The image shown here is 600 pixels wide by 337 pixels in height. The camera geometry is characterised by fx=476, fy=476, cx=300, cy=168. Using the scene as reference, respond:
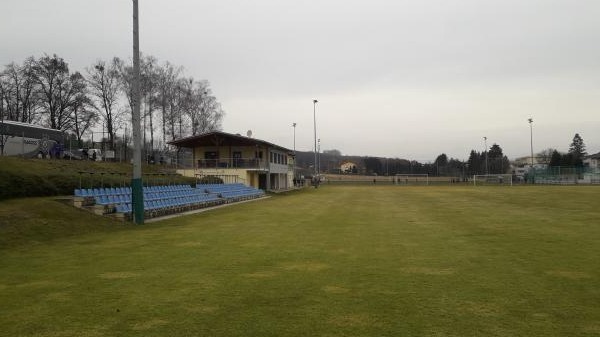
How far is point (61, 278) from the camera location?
7.84 metres

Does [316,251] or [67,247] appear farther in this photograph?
[67,247]

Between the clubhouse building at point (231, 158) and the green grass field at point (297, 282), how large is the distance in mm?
30347

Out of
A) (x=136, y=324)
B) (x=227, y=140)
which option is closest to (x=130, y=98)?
(x=227, y=140)

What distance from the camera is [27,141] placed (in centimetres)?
2989

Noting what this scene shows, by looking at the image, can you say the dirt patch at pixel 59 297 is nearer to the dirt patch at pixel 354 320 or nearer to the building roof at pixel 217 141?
the dirt patch at pixel 354 320

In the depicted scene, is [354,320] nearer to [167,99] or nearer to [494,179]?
[167,99]

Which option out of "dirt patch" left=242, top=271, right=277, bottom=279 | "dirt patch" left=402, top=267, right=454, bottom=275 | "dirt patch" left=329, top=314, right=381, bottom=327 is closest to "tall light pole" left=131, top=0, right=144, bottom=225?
"dirt patch" left=242, top=271, right=277, bottom=279

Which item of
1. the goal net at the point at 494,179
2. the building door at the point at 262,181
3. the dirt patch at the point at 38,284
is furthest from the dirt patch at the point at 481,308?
the goal net at the point at 494,179

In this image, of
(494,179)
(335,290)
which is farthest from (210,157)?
(494,179)

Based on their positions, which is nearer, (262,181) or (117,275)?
(117,275)

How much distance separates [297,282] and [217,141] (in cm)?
3942

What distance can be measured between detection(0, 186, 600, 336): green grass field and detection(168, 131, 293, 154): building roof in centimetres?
2995

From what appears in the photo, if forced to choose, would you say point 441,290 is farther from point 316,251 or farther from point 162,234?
point 162,234

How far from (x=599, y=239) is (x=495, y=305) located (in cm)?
796
